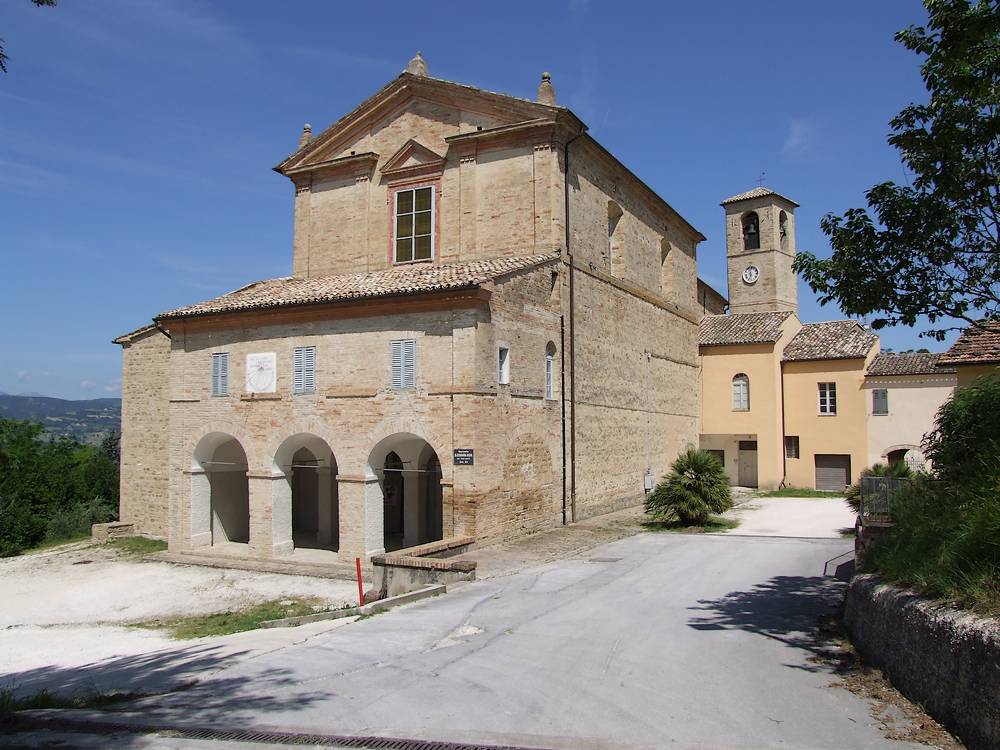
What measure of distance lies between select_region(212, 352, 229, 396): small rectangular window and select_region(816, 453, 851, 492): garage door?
24.2m

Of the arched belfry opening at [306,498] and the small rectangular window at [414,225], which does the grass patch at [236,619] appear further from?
the small rectangular window at [414,225]

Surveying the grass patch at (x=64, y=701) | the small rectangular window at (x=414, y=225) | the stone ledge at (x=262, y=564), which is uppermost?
the small rectangular window at (x=414, y=225)

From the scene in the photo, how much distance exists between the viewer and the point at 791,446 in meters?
33.8

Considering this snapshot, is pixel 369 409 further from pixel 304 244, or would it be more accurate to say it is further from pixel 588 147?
pixel 588 147

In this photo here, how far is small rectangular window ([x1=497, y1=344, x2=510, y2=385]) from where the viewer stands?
18.6m

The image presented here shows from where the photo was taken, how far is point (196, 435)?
21391 mm

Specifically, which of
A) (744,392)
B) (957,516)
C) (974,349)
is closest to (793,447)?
(744,392)

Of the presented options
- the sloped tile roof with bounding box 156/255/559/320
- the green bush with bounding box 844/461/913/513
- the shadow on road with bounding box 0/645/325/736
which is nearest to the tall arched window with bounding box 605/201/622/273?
the sloped tile roof with bounding box 156/255/559/320

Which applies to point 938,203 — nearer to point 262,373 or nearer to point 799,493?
point 262,373

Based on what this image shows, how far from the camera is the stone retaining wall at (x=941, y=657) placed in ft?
18.5

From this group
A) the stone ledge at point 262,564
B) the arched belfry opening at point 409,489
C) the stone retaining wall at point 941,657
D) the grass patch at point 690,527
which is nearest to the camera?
the stone retaining wall at point 941,657

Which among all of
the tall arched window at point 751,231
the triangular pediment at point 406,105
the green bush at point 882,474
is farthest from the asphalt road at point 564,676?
the tall arched window at point 751,231

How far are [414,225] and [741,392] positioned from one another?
1734 centimetres

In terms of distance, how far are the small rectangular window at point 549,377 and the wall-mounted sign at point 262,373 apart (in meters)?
7.01
